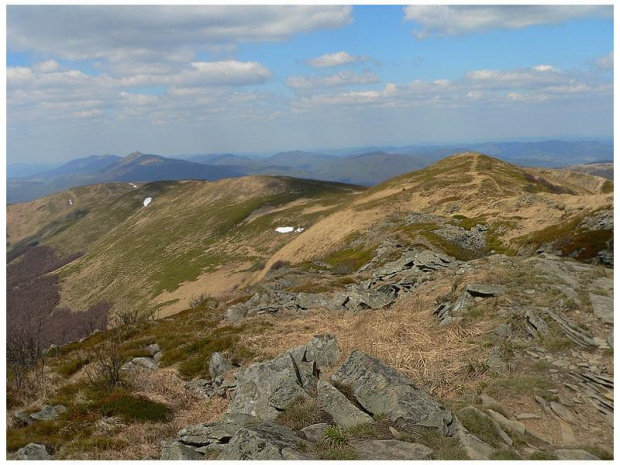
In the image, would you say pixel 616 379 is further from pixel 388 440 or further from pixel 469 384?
pixel 388 440

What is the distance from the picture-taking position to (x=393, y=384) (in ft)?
40.5

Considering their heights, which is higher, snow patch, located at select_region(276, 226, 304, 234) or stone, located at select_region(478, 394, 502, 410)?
stone, located at select_region(478, 394, 502, 410)

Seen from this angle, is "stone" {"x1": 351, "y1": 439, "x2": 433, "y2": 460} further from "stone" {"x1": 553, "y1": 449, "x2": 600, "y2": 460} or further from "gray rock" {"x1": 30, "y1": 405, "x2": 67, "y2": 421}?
"gray rock" {"x1": 30, "y1": 405, "x2": 67, "y2": 421}

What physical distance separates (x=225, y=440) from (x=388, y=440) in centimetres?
466

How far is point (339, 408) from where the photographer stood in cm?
1188

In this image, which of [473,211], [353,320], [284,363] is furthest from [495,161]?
[284,363]

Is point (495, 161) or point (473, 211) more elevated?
point (495, 161)

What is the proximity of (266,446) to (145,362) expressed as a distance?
17.1 meters

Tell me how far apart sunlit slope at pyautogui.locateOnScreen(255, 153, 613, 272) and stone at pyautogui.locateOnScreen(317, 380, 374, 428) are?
53269 mm

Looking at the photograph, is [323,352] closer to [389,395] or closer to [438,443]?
[389,395]

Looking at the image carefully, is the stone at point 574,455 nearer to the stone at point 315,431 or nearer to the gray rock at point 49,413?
the stone at point 315,431

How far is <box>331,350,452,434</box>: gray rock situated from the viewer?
11070 millimetres

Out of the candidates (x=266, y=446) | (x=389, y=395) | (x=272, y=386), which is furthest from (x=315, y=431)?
(x=272, y=386)

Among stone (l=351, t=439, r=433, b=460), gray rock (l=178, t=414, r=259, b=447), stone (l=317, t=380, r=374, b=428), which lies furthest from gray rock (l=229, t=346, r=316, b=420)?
stone (l=351, t=439, r=433, b=460)
